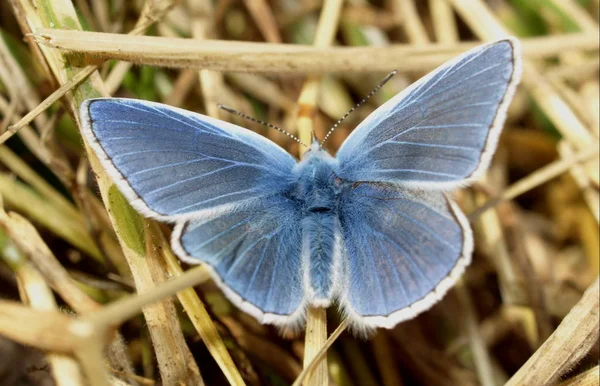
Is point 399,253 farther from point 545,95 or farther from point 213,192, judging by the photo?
point 545,95

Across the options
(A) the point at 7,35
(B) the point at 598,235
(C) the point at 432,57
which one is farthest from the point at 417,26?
(A) the point at 7,35

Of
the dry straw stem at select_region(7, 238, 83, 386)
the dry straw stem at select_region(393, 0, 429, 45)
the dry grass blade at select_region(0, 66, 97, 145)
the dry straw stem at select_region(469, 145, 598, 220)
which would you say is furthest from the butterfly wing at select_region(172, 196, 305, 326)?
the dry straw stem at select_region(393, 0, 429, 45)

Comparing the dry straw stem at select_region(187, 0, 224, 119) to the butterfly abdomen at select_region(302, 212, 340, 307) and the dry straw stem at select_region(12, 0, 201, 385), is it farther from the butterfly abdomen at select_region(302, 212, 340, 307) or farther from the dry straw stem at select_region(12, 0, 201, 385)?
the butterfly abdomen at select_region(302, 212, 340, 307)

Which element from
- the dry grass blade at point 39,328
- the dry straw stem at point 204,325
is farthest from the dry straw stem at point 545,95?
the dry grass blade at point 39,328

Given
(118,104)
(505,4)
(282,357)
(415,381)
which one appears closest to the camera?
(118,104)

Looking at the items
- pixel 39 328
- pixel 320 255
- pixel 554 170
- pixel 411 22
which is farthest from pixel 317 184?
pixel 411 22

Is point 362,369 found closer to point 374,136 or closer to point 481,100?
point 374,136
